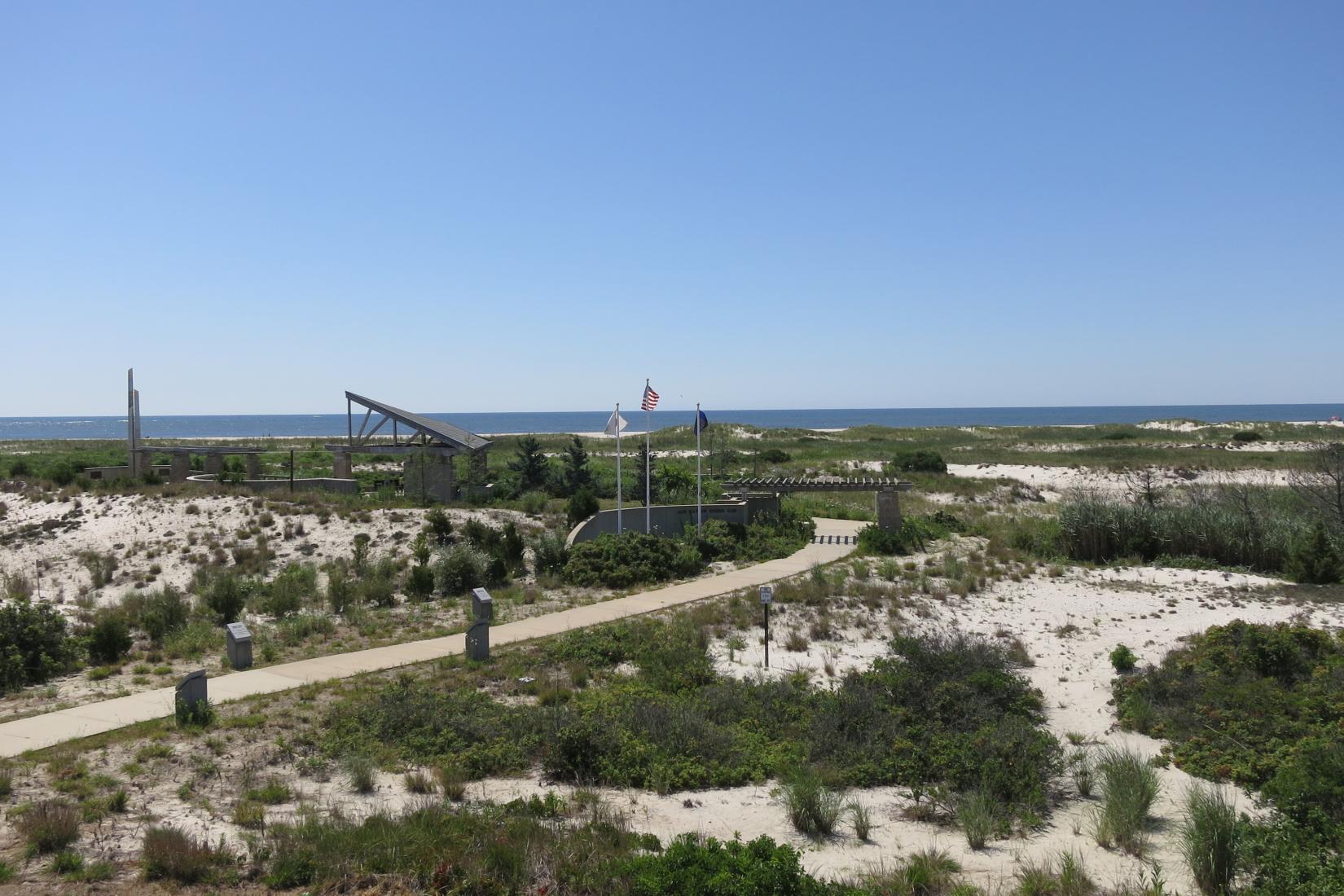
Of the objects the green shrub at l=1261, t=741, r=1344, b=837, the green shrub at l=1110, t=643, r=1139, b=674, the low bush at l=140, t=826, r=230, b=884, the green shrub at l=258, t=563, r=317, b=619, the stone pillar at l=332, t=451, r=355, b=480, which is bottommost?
the green shrub at l=1110, t=643, r=1139, b=674

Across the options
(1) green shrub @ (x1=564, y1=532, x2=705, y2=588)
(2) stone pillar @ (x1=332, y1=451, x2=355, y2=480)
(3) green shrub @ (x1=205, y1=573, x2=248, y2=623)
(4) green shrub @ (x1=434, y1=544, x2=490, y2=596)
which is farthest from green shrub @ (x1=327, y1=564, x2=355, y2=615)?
(2) stone pillar @ (x1=332, y1=451, x2=355, y2=480)

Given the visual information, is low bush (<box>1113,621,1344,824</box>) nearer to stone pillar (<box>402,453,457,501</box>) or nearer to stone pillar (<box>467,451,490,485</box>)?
stone pillar (<box>402,453,457,501</box>)

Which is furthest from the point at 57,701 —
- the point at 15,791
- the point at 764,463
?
the point at 764,463

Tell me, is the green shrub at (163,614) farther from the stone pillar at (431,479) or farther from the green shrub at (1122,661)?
the green shrub at (1122,661)

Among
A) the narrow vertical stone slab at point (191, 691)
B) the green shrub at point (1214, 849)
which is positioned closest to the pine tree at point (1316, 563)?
the green shrub at point (1214, 849)

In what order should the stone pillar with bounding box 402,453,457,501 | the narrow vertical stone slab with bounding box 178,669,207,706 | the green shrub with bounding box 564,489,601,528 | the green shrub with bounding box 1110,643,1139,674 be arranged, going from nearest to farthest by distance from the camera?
the narrow vertical stone slab with bounding box 178,669,207,706, the green shrub with bounding box 1110,643,1139,674, the green shrub with bounding box 564,489,601,528, the stone pillar with bounding box 402,453,457,501

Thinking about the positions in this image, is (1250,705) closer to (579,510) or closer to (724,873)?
(724,873)
